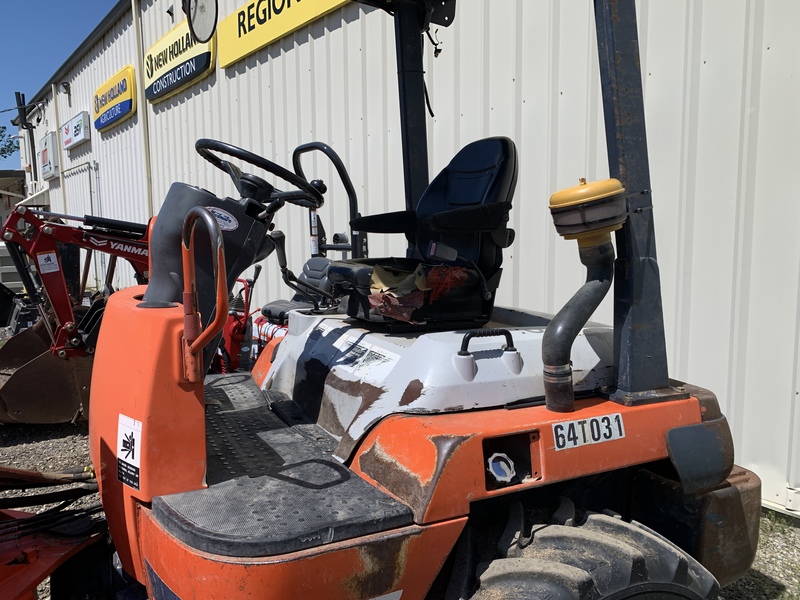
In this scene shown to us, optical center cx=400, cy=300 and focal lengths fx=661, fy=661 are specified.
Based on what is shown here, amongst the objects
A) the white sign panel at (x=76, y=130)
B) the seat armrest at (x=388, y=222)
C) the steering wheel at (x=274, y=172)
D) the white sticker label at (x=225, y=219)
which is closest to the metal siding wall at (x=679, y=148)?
the seat armrest at (x=388, y=222)

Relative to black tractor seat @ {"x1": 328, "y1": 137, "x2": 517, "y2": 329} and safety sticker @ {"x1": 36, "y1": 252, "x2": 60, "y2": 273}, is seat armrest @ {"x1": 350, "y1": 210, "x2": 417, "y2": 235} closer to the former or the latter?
black tractor seat @ {"x1": 328, "y1": 137, "x2": 517, "y2": 329}

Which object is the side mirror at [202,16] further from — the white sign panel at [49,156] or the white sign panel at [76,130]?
the white sign panel at [49,156]

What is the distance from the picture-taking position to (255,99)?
7.73m

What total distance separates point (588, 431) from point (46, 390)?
4.61 m

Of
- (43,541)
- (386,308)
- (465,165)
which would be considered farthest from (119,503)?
(465,165)

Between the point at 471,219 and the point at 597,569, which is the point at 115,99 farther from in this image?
the point at 597,569

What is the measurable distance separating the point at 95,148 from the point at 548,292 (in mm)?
13487

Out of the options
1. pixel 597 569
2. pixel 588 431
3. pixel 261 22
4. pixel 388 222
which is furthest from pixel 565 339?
pixel 261 22

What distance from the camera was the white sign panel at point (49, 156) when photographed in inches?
727

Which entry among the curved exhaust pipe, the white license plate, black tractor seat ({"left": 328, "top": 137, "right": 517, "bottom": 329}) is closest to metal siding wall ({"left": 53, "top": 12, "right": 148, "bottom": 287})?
black tractor seat ({"left": 328, "top": 137, "right": 517, "bottom": 329})

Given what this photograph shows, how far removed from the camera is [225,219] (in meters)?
2.21

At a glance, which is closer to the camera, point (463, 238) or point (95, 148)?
point (463, 238)

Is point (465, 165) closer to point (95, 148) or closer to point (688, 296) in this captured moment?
point (688, 296)

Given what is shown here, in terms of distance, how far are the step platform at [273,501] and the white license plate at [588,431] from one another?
48cm
